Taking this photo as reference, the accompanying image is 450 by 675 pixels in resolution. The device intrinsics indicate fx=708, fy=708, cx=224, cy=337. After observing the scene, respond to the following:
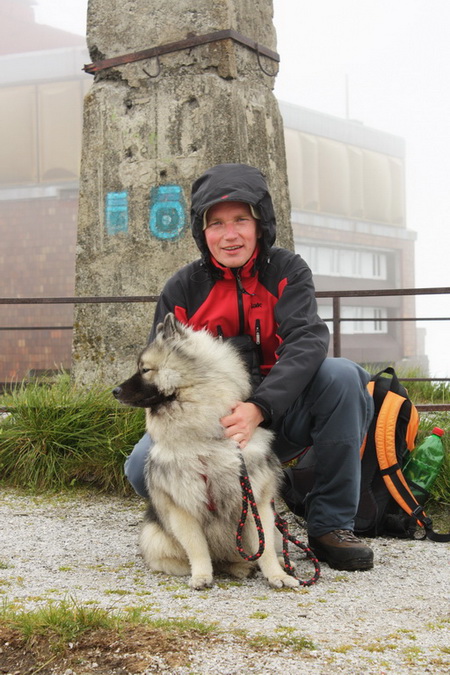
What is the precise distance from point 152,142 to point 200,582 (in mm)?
3405

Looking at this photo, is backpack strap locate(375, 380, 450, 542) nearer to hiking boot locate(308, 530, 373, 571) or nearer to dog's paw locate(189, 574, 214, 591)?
hiking boot locate(308, 530, 373, 571)

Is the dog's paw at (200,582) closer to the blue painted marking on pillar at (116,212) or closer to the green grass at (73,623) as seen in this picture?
the green grass at (73,623)

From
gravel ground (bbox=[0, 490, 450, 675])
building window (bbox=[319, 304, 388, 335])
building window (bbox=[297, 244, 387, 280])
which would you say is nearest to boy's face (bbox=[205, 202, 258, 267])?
gravel ground (bbox=[0, 490, 450, 675])

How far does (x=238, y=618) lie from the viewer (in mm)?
2156

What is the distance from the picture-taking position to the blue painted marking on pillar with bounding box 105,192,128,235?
5.11 meters

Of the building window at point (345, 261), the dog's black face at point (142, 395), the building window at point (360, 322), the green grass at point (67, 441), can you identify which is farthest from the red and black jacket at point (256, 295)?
the building window at point (345, 261)

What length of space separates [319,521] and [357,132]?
831 inches

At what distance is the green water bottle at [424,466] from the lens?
11.6ft

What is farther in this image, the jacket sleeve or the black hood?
the black hood

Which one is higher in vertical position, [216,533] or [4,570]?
[216,533]

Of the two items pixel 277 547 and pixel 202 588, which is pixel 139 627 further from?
pixel 277 547

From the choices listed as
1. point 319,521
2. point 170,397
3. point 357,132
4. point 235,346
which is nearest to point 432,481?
point 319,521

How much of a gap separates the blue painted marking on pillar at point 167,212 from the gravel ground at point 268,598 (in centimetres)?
216

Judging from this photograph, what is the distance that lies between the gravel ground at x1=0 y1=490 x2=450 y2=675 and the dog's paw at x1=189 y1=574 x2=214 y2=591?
3 cm
